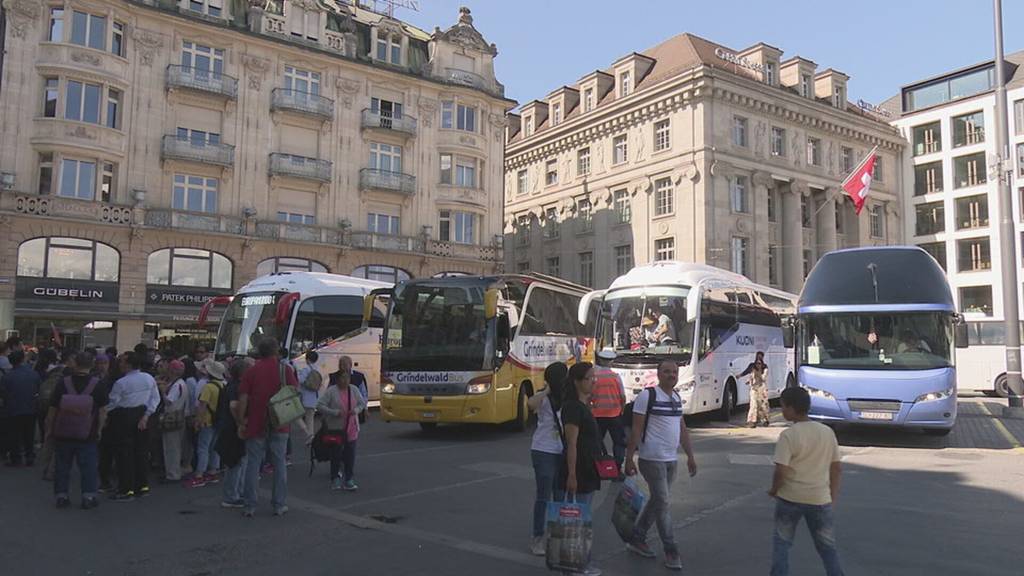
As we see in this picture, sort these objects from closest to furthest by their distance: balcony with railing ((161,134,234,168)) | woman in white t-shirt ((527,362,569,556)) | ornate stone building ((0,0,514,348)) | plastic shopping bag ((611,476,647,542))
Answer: plastic shopping bag ((611,476,647,542)) < woman in white t-shirt ((527,362,569,556)) < ornate stone building ((0,0,514,348)) < balcony with railing ((161,134,234,168))

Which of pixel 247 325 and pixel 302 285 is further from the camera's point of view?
pixel 302 285

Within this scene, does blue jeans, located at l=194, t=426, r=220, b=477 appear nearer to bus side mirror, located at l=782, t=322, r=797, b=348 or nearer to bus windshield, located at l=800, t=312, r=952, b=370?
bus windshield, located at l=800, t=312, r=952, b=370

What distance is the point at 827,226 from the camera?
46031 mm

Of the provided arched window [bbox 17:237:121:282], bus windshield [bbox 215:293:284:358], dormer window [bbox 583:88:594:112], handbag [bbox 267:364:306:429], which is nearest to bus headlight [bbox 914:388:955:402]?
handbag [bbox 267:364:306:429]

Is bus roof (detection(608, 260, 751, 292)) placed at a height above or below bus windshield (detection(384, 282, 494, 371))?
above

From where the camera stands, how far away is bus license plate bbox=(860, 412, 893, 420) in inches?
516

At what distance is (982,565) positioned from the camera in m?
6.18

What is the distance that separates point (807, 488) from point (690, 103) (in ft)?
123

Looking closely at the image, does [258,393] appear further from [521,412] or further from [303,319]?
[303,319]

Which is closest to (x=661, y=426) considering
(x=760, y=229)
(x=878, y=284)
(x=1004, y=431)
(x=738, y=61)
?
(x=878, y=284)

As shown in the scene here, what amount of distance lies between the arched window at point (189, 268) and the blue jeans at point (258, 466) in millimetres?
25961

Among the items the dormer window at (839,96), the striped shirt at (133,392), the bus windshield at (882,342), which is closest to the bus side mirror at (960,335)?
the bus windshield at (882,342)

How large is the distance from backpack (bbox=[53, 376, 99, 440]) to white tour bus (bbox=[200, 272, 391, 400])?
8.66 metres

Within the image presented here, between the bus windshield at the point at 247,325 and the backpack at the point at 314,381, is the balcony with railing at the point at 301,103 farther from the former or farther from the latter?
the backpack at the point at 314,381
